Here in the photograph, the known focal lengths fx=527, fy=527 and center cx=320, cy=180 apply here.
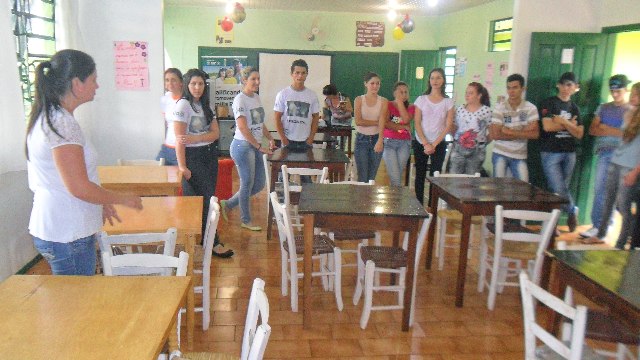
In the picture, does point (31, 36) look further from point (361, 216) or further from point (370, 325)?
point (370, 325)

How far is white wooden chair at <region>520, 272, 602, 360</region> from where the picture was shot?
5.87ft

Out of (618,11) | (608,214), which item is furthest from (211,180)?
(618,11)

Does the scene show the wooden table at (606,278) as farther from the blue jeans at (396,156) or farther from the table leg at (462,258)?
the blue jeans at (396,156)

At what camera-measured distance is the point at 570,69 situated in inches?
209

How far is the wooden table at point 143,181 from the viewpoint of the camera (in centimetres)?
354

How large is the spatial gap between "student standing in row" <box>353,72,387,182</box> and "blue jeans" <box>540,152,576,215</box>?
1632mm

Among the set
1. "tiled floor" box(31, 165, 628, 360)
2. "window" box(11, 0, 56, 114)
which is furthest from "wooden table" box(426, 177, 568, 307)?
"window" box(11, 0, 56, 114)

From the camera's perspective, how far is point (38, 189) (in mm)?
2156

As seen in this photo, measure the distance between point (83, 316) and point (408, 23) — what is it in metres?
8.15

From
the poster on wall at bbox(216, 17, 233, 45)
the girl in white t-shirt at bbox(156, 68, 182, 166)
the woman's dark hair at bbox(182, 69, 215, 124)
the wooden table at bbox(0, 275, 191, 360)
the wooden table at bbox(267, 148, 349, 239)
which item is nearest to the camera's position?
the wooden table at bbox(0, 275, 191, 360)

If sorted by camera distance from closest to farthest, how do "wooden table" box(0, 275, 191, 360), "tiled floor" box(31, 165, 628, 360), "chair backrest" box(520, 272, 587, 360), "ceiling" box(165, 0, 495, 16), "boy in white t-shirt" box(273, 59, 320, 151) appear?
"wooden table" box(0, 275, 191, 360) → "chair backrest" box(520, 272, 587, 360) → "tiled floor" box(31, 165, 628, 360) → "boy in white t-shirt" box(273, 59, 320, 151) → "ceiling" box(165, 0, 495, 16)

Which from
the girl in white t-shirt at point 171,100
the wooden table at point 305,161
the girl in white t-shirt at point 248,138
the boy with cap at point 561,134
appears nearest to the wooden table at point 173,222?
the girl in white t-shirt at point 171,100

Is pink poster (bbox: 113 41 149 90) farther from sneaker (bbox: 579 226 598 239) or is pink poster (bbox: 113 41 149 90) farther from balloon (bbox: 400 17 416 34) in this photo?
balloon (bbox: 400 17 416 34)

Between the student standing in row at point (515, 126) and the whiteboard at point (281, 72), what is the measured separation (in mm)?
5240
